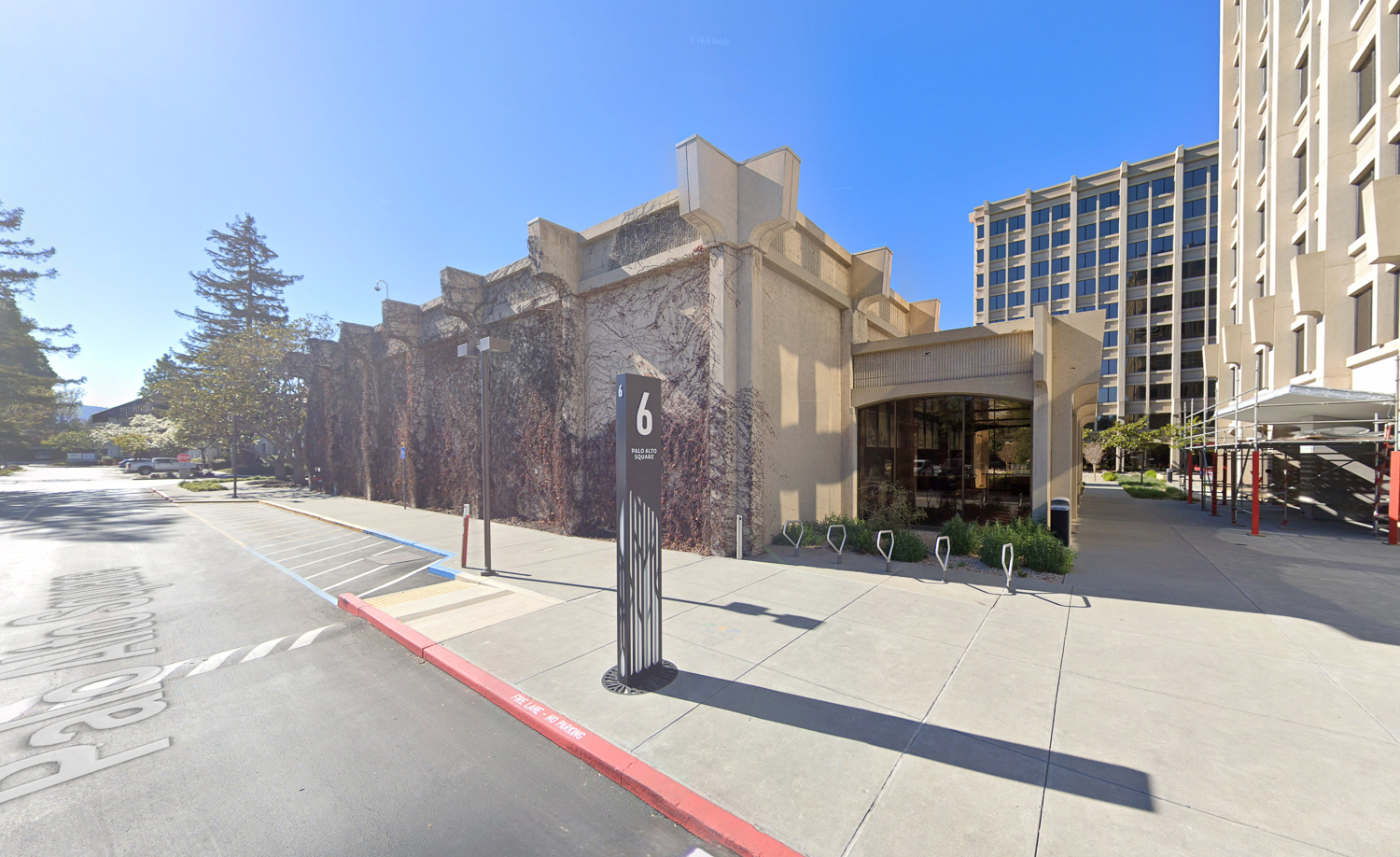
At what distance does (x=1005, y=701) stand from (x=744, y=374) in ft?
23.9

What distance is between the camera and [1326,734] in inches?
149

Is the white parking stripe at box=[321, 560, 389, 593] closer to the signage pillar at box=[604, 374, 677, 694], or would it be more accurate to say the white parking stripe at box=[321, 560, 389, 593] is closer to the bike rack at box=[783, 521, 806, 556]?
the signage pillar at box=[604, 374, 677, 694]

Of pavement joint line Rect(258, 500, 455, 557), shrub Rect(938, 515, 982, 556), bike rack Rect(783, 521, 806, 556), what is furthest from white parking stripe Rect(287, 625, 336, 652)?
shrub Rect(938, 515, 982, 556)

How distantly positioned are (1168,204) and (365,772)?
7367 centimetres

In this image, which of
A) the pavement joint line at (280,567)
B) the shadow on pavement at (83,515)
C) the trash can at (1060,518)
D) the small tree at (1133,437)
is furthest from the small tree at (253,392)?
the small tree at (1133,437)

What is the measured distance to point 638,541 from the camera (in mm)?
4715

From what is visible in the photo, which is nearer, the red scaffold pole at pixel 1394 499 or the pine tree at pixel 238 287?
the red scaffold pole at pixel 1394 499

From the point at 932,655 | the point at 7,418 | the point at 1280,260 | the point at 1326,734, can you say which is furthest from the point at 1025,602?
the point at 7,418

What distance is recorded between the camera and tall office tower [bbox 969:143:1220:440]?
4919 cm

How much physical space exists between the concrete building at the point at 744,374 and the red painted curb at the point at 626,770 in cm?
592

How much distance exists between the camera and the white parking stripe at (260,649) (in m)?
5.55

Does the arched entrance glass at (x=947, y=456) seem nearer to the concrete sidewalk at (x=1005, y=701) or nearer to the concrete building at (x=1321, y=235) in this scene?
the concrete sidewalk at (x=1005, y=701)

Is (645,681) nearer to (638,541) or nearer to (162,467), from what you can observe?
(638,541)

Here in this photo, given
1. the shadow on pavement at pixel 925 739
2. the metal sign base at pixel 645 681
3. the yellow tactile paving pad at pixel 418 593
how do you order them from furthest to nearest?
the yellow tactile paving pad at pixel 418 593
the metal sign base at pixel 645 681
the shadow on pavement at pixel 925 739
